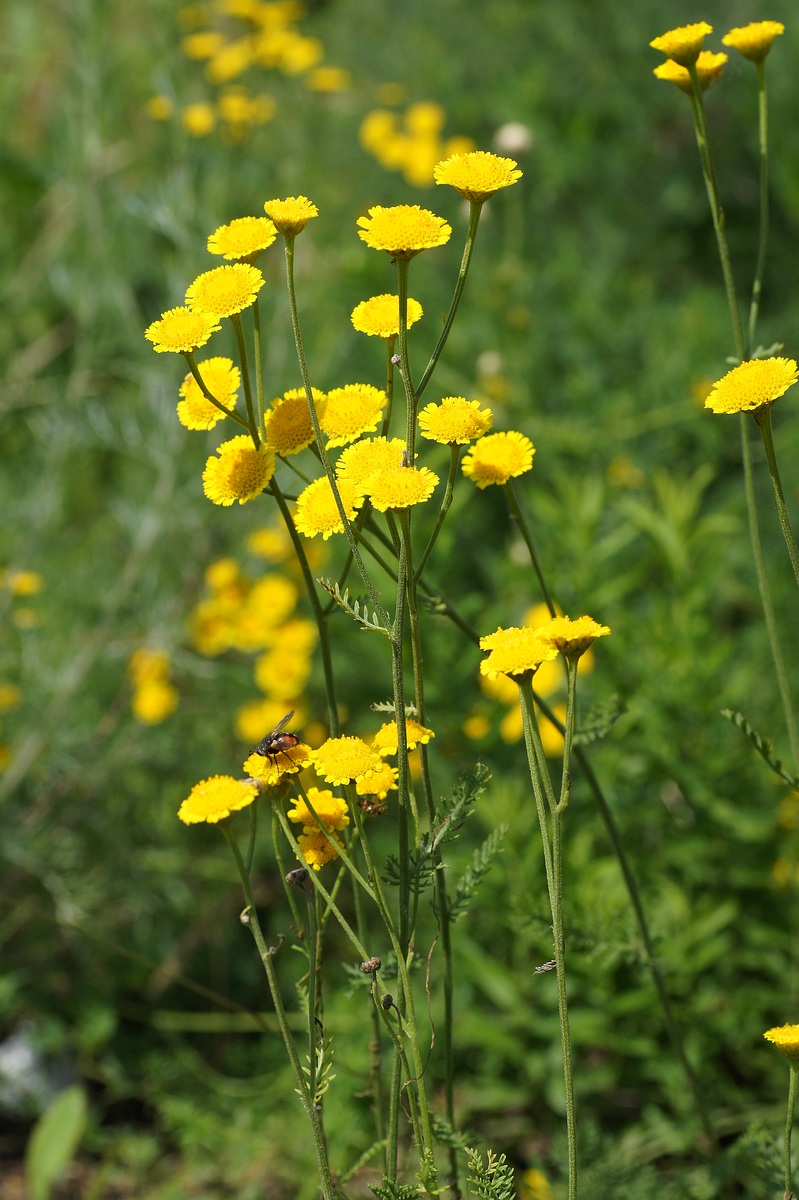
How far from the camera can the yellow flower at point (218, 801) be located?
1.02 m

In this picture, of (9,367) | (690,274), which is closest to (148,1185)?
(9,367)

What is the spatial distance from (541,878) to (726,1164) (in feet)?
2.18

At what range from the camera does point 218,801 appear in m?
1.03

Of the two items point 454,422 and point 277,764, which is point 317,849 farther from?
point 454,422

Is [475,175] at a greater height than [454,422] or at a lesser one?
greater

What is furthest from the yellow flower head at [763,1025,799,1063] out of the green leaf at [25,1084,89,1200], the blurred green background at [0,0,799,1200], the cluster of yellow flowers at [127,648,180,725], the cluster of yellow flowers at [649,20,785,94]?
the cluster of yellow flowers at [127,648,180,725]

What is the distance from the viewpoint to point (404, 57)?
15.7 feet

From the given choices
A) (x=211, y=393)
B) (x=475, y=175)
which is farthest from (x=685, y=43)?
(x=211, y=393)

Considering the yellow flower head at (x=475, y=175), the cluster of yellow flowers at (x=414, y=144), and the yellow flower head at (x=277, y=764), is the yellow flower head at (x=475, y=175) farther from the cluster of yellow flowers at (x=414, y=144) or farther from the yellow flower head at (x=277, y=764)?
the cluster of yellow flowers at (x=414, y=144)

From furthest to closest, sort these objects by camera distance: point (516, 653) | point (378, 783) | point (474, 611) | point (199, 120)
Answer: point (199, 120) → point (474, 611) → point (378, 783) → point (516, 653)

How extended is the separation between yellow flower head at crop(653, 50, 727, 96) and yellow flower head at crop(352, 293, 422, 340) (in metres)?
0.41

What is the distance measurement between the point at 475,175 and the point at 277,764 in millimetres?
511

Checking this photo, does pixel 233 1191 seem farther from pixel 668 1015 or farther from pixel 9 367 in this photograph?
pixel 9 367

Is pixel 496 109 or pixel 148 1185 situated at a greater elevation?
pixel 496 109
